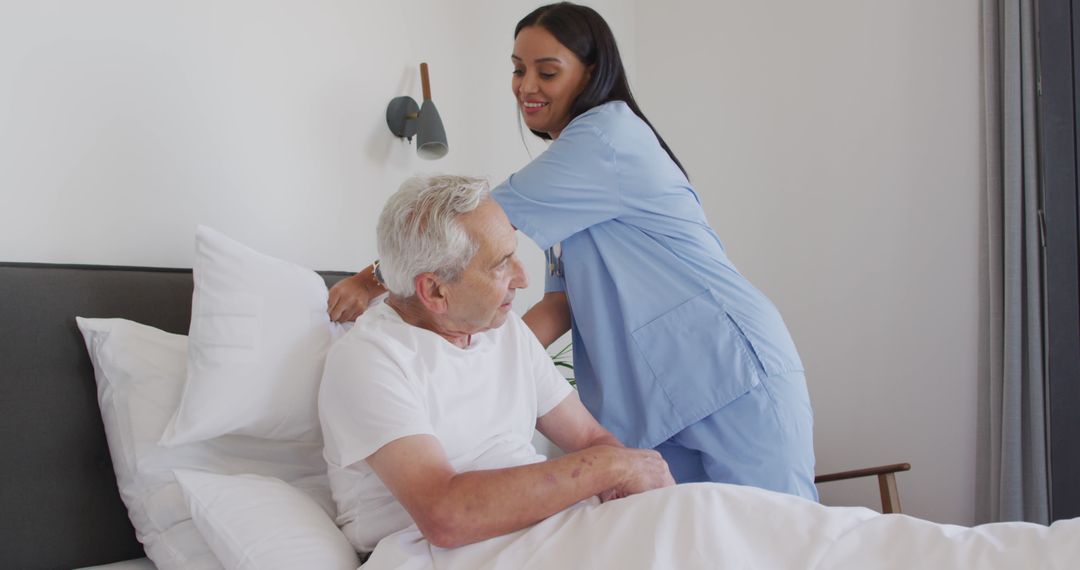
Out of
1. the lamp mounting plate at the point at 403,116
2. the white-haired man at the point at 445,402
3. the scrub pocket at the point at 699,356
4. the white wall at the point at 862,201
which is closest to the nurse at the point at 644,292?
the scrub pocket at the point at 699,356

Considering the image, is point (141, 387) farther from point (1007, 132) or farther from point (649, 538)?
point (1007, 132)

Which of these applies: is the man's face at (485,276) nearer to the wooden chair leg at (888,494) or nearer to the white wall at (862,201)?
the wooden chair leg at (888,494)

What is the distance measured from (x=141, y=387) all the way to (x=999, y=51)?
2.70 metres

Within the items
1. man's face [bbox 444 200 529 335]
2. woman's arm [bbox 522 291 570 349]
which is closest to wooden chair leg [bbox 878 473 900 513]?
woman's arm [bbox 522 291 570 349]

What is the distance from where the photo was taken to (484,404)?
1.45 meters

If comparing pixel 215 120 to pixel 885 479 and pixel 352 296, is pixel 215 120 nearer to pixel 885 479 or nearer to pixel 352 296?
pixel 352 296

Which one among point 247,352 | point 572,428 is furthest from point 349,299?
point 572,428

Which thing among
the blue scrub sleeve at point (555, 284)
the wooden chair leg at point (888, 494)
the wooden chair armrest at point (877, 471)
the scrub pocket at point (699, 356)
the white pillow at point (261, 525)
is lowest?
the wooden chair leg at point (888, 494)

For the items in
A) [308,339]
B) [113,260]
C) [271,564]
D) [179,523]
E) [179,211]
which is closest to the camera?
[271,564]

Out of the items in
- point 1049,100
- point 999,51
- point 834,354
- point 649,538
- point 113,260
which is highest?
point 999,51

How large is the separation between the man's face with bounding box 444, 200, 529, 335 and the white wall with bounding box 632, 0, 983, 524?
206 centimetres

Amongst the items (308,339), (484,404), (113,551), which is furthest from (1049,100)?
(113,551)

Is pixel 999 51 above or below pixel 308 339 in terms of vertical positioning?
above

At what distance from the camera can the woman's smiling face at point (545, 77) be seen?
5.93 ft
